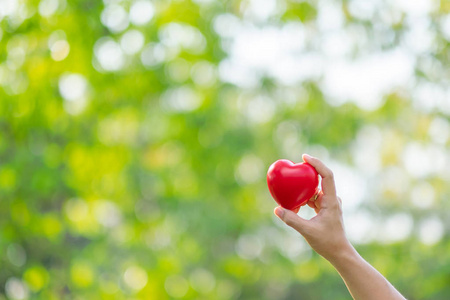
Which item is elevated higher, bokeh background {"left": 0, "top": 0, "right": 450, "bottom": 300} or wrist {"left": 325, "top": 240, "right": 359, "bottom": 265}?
wrist {"left": 325, "top": 240, "right": 359, "bottom": 265}

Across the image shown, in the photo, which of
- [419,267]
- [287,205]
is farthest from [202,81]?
[287,205]

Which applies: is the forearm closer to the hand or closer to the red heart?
the hand

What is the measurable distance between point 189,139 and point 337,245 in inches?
201

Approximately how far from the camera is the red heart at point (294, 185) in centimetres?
197

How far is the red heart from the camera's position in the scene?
1.97 m

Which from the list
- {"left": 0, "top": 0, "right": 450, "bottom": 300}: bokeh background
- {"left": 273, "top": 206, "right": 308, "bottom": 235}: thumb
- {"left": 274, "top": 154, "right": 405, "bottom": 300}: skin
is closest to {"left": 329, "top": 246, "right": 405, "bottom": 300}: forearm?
{"left": 274, "top": 154, "right": 405, "bottom": 300}: skin

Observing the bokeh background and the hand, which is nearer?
the hand

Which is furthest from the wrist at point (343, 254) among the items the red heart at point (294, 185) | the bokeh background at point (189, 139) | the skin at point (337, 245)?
the bokeh background at point (189, 139)

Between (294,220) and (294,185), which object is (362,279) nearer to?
(294,220)

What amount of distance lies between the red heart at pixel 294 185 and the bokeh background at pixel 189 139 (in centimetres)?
243

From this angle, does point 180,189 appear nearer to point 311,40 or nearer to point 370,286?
point 311,40

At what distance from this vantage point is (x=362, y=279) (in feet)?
4.58

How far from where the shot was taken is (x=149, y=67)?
546cm

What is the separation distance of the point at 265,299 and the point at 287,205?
10820mm
